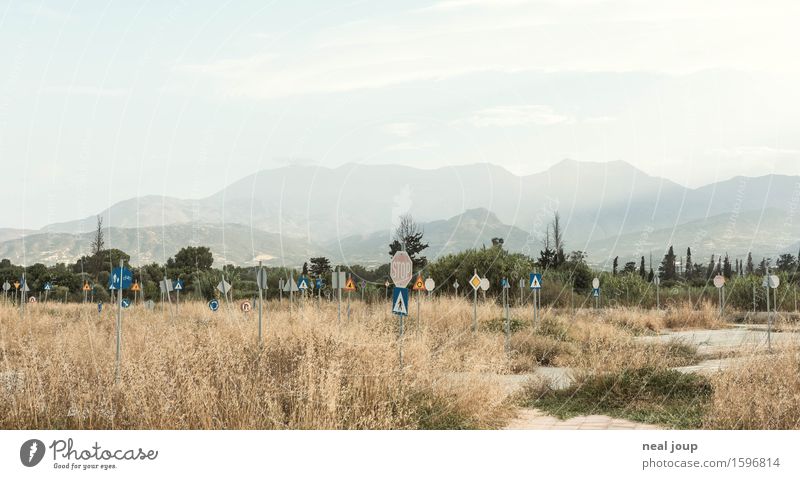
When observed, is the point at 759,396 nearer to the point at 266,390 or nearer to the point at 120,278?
the point at 266,390

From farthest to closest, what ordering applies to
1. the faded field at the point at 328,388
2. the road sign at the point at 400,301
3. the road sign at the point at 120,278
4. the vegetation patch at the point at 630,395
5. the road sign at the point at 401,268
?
the road sign at the point at 120,278 → the vegetation patch at the point at 630,395 → the road sign at the point at 400,301 → the road sign at the point at 401,268 → the faded field at the point at 328,388

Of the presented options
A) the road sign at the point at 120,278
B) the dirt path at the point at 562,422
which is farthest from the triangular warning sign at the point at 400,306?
the road sign at the point at 120,278

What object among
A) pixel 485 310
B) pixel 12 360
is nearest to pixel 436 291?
pixel 485 310

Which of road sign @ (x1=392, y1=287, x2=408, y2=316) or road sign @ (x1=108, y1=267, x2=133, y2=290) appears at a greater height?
road sign @ (x1=108, y1=267, x2=133, y2=290)

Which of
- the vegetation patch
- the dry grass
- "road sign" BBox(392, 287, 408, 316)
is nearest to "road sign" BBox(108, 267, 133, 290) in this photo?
"road sign" BBox(392, 287, 408, 316)

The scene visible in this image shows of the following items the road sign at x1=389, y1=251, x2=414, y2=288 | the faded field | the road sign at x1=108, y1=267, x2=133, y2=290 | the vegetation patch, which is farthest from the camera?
the road sign at x1=108, y1=267, x2=133, y2=290

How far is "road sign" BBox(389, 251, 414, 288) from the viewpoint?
10.3 m

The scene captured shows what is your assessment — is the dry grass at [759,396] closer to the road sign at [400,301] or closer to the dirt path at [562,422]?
the dirt path at [562,422]

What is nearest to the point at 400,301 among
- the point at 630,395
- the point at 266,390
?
the point at 266,390

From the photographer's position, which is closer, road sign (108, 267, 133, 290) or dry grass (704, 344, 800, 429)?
dry grass (704, 344, 800, 429)

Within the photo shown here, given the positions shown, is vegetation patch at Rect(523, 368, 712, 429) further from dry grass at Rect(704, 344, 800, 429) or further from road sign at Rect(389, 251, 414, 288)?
road sign at Rect(389, 251, 414, 288)

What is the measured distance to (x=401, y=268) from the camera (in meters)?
10.4

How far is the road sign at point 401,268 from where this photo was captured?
1032 centimetres
